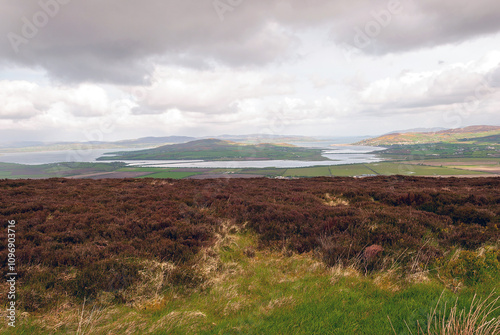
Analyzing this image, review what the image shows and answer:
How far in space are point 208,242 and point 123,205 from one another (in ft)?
20.3

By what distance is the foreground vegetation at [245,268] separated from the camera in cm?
429

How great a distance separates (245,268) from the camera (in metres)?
6.46

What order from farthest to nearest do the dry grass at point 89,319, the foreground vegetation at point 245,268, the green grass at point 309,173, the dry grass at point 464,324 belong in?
the green grass at point 309,173, the foreground vegetation at point 245,268, the dry grass at point 89,319, the dry grass at point 464,324

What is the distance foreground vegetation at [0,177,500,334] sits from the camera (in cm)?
429

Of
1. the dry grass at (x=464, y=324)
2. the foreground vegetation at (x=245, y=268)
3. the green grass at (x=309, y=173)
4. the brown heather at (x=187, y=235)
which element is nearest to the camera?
the dry grass at (x=464, y=324)

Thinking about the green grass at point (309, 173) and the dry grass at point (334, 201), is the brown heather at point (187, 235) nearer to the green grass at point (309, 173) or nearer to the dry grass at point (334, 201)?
the dry grass at point (334, 201)

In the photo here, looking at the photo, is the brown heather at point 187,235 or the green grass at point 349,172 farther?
the green grass at point 349,172

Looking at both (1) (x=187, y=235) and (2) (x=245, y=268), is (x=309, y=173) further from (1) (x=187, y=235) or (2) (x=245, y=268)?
(2) (x=245, y=268)

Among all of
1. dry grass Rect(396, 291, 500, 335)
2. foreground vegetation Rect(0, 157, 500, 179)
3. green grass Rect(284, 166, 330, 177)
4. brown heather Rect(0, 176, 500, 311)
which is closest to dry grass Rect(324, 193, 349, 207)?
brown heather Rect(0, 176, 500, 311)

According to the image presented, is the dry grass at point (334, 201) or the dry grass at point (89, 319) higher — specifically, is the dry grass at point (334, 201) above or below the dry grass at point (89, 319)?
below

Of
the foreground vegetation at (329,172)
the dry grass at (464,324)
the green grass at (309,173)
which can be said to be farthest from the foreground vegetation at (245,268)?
the green grass at (309,173)

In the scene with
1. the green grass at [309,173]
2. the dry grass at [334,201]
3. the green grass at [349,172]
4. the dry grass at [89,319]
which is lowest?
the green grass at [349,172]

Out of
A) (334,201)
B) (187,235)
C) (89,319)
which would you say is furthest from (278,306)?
(334,201)

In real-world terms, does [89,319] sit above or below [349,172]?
above
